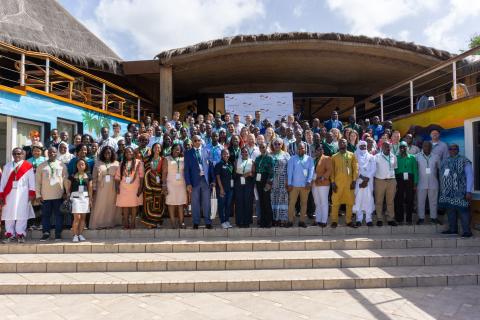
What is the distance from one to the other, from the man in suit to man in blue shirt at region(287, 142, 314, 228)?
1532mm

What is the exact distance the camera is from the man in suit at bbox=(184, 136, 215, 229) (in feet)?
23.2

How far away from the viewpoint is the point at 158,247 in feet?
20.5

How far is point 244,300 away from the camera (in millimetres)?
4668

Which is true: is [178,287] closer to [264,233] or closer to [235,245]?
[235,245]

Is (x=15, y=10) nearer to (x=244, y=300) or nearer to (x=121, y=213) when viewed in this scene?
(x=121, y=213)

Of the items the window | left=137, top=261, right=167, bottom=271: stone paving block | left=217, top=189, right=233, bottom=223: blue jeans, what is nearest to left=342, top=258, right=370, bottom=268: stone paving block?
left=217, top=189, right=233, bottom=223: blue jeans

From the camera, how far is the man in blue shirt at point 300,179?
716 centimetres

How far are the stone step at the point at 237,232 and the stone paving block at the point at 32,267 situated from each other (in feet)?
4.29

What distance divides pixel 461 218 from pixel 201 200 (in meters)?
4.77

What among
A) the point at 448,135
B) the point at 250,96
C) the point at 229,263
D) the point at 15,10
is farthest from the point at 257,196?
the point at 15,10

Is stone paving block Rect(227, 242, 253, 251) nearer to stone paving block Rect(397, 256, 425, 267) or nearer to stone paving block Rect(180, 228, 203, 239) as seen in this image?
stone paving block Rect(180, 228, 203, 239)

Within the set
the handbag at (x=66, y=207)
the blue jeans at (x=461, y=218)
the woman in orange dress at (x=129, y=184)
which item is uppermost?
the woman in orange dress at (x=129, y=184)

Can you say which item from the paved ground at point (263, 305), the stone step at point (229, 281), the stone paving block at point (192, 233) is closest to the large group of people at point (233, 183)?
the stone paving block at point (192, 233)

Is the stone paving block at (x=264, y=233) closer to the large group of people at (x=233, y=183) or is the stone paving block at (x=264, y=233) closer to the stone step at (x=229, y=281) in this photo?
the large group of people at (x=233, y=183)
